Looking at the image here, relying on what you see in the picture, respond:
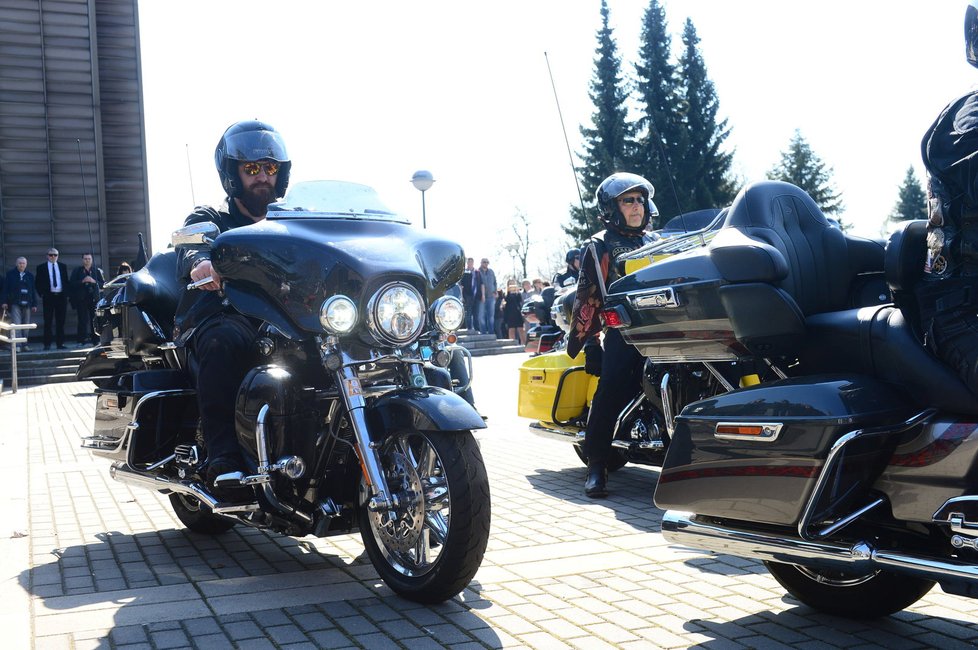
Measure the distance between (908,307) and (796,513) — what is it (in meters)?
0.75

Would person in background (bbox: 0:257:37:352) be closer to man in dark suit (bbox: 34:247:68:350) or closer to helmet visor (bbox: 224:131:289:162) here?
man in dark suit (bbox: 34:247:68:350)

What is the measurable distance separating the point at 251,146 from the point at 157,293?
109cm

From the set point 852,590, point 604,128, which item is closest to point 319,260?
point 852,590

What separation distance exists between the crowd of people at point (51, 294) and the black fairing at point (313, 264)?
16.2 metres

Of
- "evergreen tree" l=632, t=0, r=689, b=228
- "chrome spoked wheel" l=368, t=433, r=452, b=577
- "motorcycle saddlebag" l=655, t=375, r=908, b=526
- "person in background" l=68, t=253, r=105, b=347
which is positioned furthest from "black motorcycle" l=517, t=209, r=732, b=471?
"evergreen tree" l=632, t=0, r=689, b=228

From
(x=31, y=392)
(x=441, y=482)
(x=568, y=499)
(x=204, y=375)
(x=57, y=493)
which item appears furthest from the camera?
(x=31, y=392)

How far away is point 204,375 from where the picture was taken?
461cm

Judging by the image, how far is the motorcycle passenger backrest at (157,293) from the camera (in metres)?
5.61

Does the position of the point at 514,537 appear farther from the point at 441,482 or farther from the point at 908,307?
the point at 908,307

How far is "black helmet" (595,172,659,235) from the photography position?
6852 mm

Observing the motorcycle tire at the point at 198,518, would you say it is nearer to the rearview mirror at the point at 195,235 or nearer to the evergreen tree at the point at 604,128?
the rearview mirror at the point at 195,235

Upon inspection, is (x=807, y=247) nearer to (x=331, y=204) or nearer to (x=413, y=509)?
(x=413, y=509)

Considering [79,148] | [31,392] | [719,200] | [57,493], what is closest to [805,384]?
[57,493]

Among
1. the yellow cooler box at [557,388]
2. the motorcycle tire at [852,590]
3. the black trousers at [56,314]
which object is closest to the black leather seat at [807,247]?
the motorcycle tire at [852,590]
